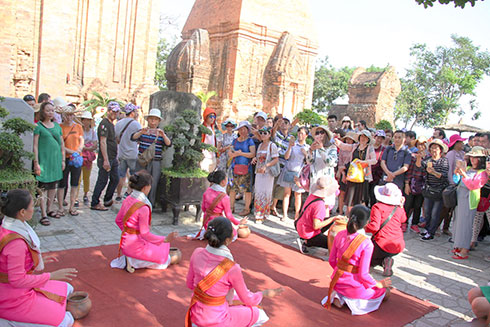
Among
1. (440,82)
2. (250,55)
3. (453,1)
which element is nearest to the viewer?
(453,1)

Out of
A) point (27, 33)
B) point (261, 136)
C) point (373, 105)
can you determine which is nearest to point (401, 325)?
point (261, 136)

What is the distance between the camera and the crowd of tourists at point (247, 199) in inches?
119

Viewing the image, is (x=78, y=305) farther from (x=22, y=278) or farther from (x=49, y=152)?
(x=49, y=152)

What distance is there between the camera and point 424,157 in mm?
7676

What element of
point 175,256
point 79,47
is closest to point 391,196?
point 175,256

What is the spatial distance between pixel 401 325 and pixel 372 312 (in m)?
0.31

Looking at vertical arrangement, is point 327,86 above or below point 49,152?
above

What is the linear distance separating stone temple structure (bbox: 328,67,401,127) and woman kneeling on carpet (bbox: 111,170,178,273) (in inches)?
518

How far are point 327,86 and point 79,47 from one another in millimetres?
29106

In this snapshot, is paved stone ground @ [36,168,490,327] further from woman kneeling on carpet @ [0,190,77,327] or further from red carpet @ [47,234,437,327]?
woman kneeling on carpet @ [0,190,77,327]

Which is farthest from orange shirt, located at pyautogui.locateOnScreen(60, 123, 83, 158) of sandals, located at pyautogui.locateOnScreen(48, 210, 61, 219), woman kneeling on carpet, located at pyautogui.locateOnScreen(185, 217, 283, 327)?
woman kneeling on carpet, located at pyautogui.locateOnScreen(185, 217, 283, 327)

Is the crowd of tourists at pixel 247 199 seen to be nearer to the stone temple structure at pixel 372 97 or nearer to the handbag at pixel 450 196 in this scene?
the handbag at pixel 450 196

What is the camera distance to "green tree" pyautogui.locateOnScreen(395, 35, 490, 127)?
32.7 metres

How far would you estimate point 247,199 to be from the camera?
7.77 m
